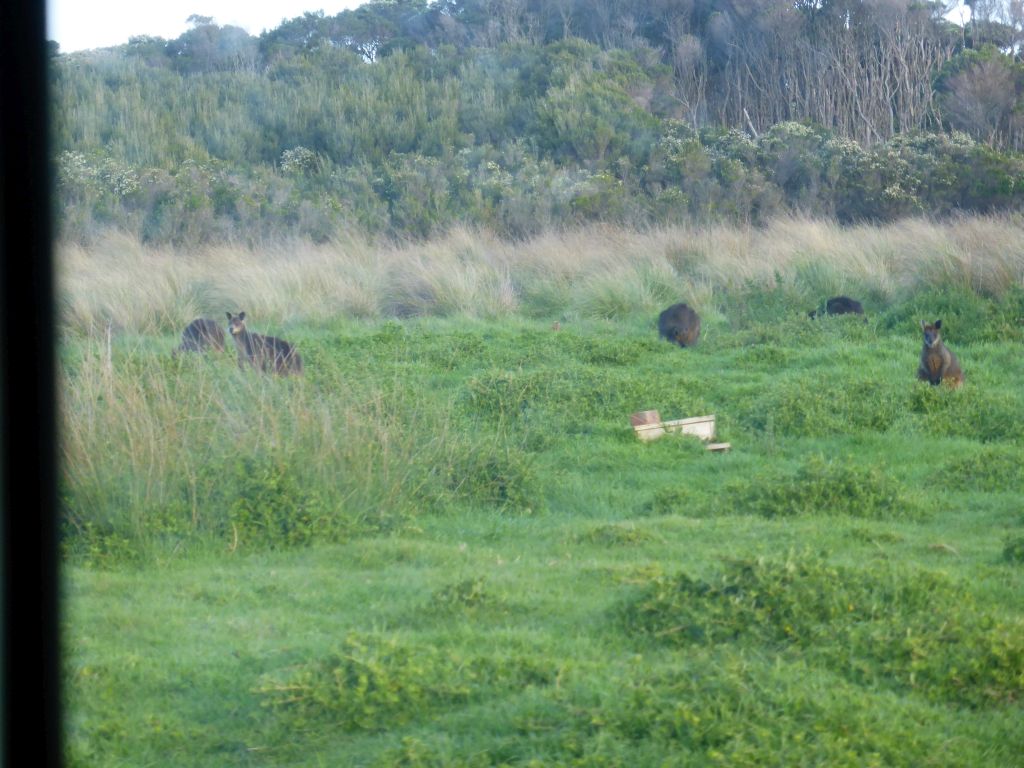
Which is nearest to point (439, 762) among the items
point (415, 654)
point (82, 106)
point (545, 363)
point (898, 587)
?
point (415, 654)

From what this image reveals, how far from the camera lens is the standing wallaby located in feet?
31.6

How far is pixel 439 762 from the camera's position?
137 inches

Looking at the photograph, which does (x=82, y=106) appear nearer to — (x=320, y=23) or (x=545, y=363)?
(x=320, y=23)

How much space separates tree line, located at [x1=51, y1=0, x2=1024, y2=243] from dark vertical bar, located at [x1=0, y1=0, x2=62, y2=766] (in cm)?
532

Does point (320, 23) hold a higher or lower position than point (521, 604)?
higher

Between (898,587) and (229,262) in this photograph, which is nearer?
(898,587)

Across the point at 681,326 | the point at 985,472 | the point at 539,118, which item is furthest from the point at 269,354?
the point at 539,118

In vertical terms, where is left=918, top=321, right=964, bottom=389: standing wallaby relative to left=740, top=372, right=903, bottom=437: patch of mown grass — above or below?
above

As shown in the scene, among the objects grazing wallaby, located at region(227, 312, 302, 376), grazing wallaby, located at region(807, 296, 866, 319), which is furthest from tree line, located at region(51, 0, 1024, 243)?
grazing wallaby, located at region(227, 312, 302, 376)

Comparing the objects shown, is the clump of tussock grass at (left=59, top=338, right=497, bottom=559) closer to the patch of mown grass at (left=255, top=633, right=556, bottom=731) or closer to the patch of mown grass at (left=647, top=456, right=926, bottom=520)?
the patch of mown grass at (left=647, top=456, right=926, bottom=520)

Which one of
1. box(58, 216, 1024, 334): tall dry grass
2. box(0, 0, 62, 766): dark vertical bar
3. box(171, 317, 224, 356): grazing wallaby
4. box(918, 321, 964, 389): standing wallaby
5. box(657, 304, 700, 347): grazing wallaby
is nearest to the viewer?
box(0, 0, 62, 766): dark vertical bar

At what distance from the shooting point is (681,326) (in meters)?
12.3

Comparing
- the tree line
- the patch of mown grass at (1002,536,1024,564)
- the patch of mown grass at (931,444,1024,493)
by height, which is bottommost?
the patch of mown grass at (931,444,1024,493)

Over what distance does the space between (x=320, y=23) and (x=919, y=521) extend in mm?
32684
